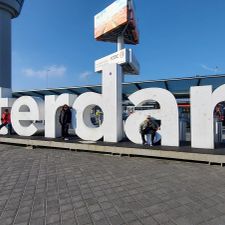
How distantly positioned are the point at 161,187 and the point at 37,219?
2.60m

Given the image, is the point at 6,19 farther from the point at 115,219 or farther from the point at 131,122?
the point at 115,219

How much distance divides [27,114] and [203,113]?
8.38 metres

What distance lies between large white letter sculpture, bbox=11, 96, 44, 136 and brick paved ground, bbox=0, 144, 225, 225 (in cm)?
401

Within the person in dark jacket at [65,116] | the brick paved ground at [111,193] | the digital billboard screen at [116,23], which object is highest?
the digital billboard screen at [116,23]

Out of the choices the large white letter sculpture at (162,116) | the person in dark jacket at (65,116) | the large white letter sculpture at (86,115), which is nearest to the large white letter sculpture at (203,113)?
the large white letter sculpture at (162,116)

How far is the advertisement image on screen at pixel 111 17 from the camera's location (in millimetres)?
36375

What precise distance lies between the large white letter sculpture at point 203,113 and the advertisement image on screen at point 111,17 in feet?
106

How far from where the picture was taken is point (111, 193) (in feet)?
14.2

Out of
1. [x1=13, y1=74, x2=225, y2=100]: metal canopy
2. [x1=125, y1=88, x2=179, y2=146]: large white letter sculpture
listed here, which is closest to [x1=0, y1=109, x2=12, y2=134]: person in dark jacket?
[x1=125, y1=88, x2=179, y2=146]: large white letter sculpture

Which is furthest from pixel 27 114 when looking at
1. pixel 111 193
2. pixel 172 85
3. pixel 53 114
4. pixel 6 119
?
pixel 172 85

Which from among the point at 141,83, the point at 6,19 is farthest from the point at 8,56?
the point at 141,83

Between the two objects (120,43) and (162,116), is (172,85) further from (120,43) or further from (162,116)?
(120,43)

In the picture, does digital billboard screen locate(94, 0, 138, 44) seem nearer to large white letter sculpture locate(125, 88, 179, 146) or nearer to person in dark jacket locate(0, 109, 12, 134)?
person in dark jacket locate(0, 109, 12, 134)

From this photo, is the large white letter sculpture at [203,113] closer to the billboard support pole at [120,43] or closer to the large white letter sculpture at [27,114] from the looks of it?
the large white letter sculpture at [27,114]
